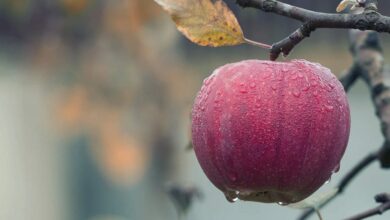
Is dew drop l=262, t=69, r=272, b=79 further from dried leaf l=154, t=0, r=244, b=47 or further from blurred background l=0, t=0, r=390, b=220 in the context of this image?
blurred background l=0, t=0, r=390, b=220

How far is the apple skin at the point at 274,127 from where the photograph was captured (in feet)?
2.80

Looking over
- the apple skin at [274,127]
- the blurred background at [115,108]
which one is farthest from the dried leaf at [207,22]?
the blurred background at [115,108]

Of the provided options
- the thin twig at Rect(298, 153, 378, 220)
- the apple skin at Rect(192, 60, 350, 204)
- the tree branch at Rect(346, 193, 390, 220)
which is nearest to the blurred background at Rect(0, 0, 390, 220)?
the thin twig at Rect(298, 153, 378, 220)

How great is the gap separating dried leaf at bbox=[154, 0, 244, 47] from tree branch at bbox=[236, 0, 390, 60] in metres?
0.05

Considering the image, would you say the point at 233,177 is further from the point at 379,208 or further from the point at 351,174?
the point at 351,174

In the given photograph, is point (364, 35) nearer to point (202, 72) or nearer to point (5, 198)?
point (202, 72)

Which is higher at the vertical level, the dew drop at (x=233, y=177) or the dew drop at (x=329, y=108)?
the dew drop at (x=329, y=108)

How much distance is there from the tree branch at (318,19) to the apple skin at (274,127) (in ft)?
0.12

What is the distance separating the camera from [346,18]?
778mm

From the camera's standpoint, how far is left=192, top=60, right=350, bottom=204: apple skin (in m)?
0.85

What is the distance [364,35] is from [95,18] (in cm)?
241

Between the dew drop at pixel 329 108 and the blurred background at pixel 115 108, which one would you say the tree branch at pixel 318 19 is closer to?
the dew drop at pixel 329 108

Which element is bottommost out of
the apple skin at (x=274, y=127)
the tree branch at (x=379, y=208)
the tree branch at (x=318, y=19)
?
the tree branch at (x=379, y=208)

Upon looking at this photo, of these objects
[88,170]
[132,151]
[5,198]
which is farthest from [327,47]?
[5,198]
